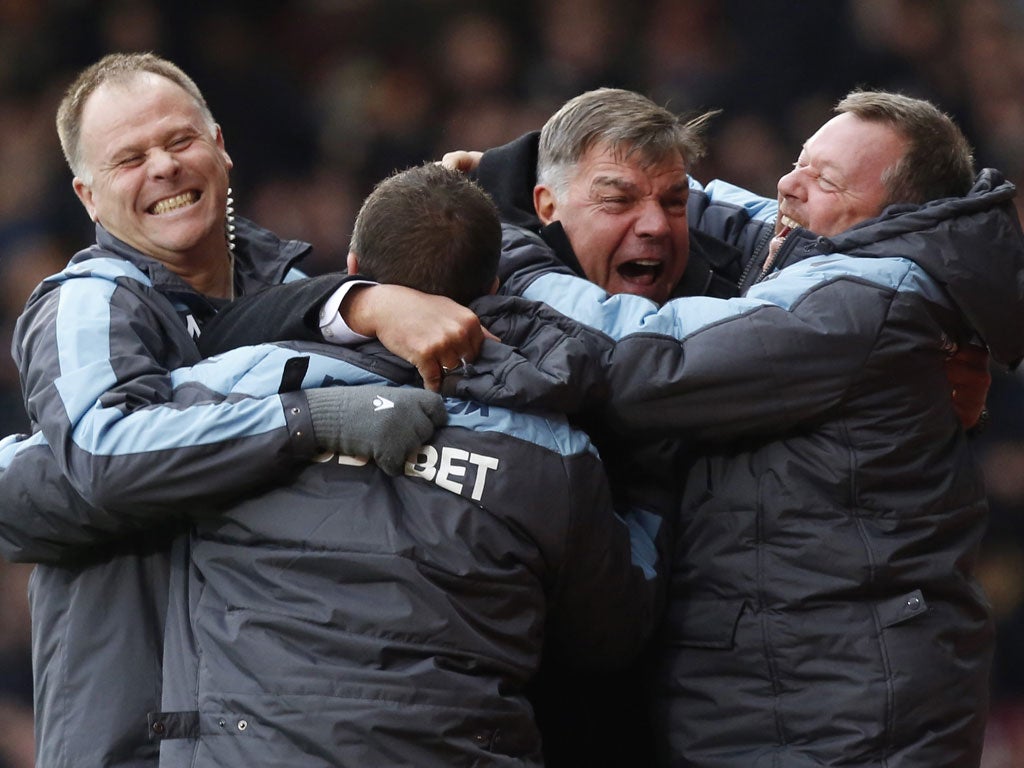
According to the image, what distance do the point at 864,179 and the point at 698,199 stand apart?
54 cm

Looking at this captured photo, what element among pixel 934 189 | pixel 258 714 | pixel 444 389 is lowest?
pixel 258 714

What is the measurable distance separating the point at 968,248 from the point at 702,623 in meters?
0.61

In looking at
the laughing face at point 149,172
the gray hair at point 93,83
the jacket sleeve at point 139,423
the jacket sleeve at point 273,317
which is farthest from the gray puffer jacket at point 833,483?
the gray hair at point 93,83

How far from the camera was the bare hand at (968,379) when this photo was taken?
83.4 inches

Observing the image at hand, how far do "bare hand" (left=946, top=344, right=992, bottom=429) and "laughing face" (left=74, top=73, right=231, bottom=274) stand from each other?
3.69 feet

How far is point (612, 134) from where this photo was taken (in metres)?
2.30

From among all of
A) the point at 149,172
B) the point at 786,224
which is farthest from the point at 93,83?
the point at 786,224

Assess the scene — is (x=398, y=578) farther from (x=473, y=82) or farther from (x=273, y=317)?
(x=473, y=82)

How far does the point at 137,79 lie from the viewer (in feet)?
7.61

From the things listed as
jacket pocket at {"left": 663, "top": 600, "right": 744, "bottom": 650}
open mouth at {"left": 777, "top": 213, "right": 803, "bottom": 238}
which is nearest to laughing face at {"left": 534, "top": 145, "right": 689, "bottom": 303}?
open mouth at {"left": 777, "top": 213, "right": 803, "bottom": 238}

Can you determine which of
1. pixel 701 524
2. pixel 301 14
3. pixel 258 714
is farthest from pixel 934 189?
pixel 301 14

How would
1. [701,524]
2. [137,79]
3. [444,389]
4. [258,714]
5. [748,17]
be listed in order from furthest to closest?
[748,17] < [137,79] < [701,524] < [444,389] < [258,714]

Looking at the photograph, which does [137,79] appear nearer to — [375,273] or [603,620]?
[375,273]

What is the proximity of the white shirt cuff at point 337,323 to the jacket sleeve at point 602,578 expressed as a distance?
1.03 ft
